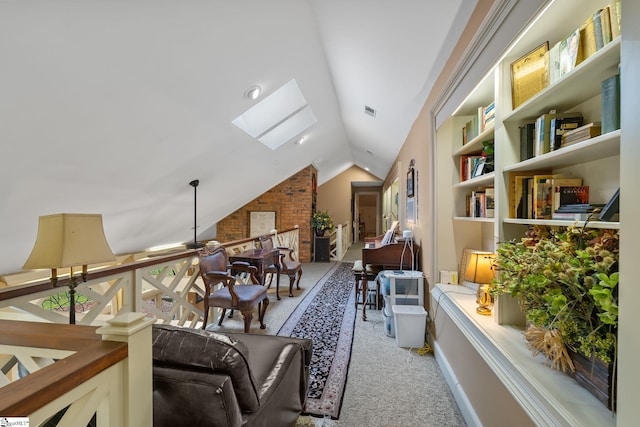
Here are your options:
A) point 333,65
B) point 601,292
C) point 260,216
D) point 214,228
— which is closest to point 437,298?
point 601,292

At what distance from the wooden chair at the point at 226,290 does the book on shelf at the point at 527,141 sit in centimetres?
238

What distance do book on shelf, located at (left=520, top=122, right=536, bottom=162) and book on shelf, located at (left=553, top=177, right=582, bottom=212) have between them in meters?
0.19

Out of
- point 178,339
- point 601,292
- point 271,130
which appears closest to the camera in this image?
point 601,292

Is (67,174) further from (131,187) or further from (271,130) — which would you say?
(271,130)

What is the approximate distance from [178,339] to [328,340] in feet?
6.38

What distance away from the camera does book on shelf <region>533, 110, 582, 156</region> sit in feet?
4.17

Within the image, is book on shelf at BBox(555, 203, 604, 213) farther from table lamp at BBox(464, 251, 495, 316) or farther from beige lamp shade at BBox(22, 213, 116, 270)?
beige lamp shade at BBox(22, 213, 116, 270)

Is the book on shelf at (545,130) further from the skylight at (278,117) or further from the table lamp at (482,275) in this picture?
the skylight at (278,117)

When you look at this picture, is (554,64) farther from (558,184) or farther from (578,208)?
(578,208)

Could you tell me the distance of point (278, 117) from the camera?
3855 mm

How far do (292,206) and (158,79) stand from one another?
4869mm

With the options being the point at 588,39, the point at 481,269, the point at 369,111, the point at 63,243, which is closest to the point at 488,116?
the point at 588,39

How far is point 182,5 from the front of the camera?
5.49ft

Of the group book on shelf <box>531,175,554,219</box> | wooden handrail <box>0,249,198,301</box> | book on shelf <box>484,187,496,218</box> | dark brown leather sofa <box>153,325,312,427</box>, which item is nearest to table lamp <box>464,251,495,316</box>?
book on shelf <box>484,187,496,218</box>
